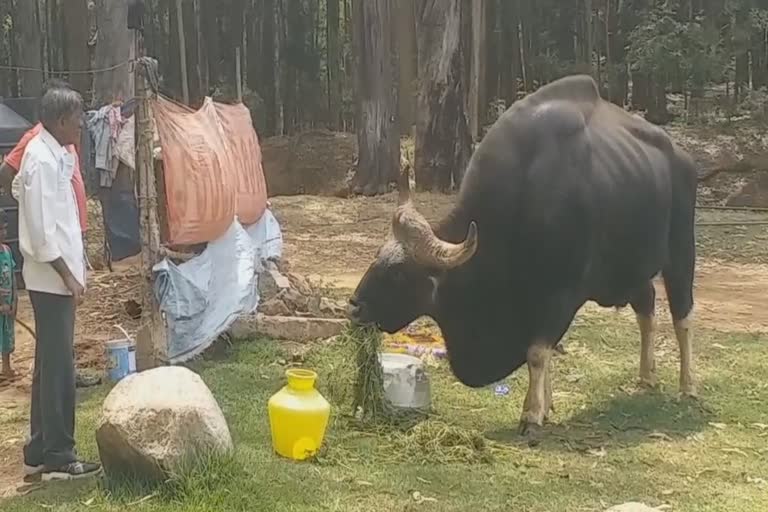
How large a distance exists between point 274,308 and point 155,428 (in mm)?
3935

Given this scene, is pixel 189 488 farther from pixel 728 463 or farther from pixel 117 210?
pixel 117 210

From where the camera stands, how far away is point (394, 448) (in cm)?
601

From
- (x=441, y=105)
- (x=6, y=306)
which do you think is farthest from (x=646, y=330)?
(x=441, y=105)

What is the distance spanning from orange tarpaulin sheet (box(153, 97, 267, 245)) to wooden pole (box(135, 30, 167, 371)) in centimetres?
25

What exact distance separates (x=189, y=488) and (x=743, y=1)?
18.8m

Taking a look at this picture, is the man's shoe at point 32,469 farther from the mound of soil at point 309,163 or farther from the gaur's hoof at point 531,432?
the mound of soil at point 309,163

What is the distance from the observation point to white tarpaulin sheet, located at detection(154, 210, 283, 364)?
7.65m

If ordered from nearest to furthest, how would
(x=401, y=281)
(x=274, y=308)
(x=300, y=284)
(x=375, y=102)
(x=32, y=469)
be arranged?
(x=32, y=469) < (x=401, y=281) < (x=274, y=308) < (x=300, y=284) < (x=375, y=102)

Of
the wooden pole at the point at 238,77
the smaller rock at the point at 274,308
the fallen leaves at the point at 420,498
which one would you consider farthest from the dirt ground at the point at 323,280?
the wooden pole at the point at 238,77

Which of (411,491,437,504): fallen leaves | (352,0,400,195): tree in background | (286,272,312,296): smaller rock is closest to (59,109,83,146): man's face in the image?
(411,491,437,504): fallen leaves

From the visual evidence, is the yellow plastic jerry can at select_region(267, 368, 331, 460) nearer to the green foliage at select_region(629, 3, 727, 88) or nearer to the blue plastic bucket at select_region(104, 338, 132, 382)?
the blue plastic bucket at select_region(104, 338, 132, 382)

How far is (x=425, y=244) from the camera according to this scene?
21.1 feet

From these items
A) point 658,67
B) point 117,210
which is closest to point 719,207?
point 658,67

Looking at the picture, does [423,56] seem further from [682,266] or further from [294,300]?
[682,266]
